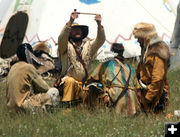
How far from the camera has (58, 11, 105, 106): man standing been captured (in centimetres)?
739

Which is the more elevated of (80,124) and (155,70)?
(155,70)

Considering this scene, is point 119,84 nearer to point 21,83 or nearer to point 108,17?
point 21,83

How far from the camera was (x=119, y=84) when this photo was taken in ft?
23.0

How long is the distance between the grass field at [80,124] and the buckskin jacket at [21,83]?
23cm

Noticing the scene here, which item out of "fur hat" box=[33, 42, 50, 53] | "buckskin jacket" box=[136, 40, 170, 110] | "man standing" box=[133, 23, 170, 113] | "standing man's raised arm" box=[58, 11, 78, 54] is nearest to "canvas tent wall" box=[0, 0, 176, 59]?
"fur hat" box=[33, 42, 50, 53]

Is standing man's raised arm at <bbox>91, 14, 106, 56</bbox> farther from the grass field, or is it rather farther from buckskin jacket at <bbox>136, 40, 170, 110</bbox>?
the grass field

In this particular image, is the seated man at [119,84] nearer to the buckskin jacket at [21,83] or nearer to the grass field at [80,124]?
the grass field at [80,124]

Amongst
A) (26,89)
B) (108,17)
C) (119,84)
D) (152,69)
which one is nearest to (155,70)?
(152,69)

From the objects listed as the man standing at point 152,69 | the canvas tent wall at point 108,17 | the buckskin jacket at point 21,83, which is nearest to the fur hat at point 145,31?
the man standing at point 152,69

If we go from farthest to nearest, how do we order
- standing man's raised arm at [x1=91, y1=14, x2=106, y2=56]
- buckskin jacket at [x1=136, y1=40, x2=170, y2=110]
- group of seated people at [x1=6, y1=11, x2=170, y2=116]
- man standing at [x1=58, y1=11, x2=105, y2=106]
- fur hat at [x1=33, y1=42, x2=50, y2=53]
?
fur hat at [x1=33, y1=42, x2=50, y2=53]
standing man's raised arm at [x1=91, y1=14, x2=106, y2=56]
man standing at [x1=58, y1=11, x2=105, y2=106]
group of seated people at [x1=6, y1=11, x2=170, y2=116]
buckskin jacket at [x1=136, y1=40, x2=170, y2=110]

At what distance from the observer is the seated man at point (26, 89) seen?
272 inches

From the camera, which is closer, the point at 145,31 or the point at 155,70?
the point at 155,70

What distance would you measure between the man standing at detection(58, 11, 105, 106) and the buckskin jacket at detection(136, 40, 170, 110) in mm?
1117

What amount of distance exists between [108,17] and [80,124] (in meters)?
7.67
